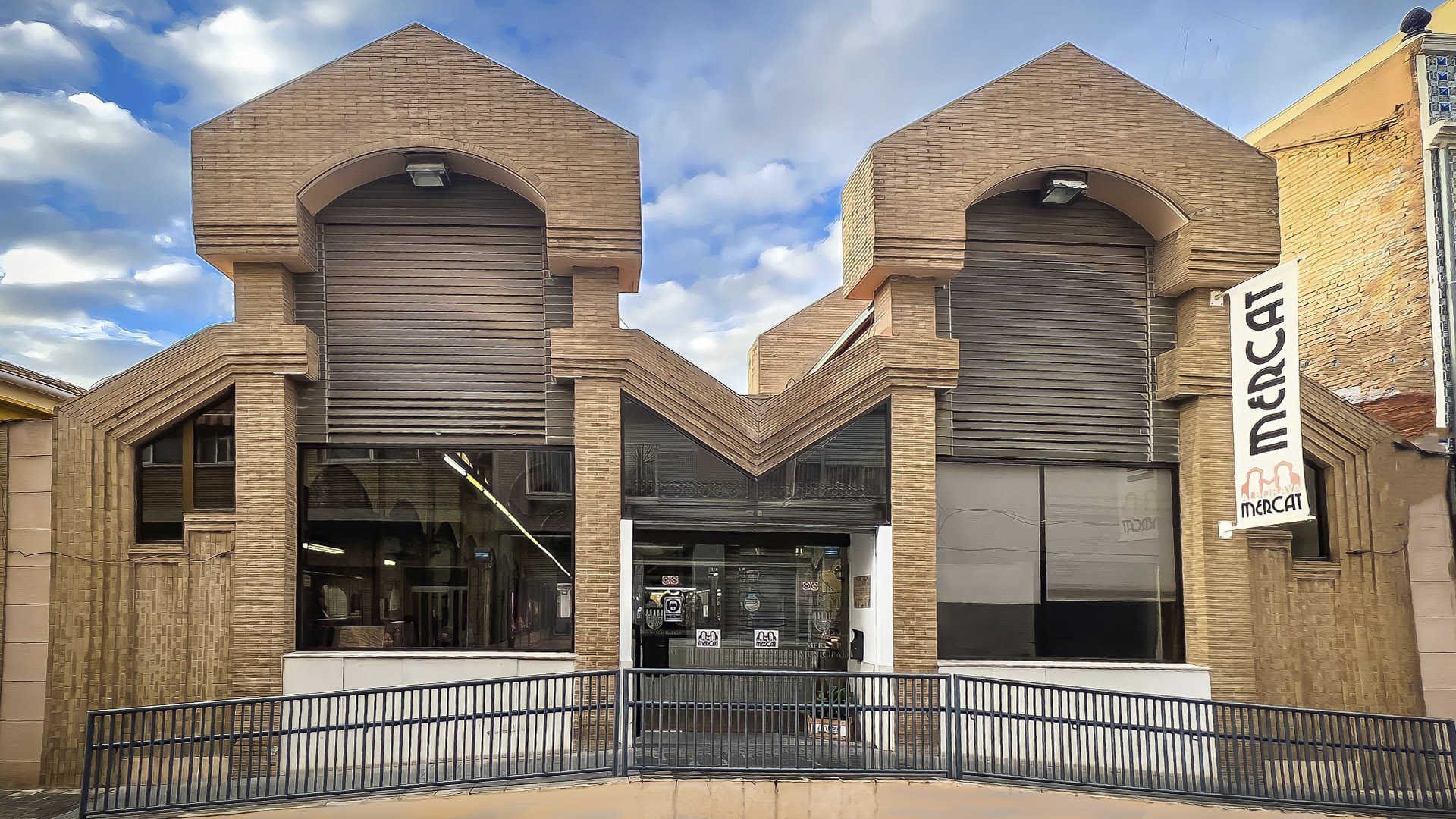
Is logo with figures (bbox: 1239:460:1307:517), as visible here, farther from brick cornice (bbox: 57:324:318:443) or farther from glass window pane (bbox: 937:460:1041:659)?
brick cornice (bbox: 57:324:318:443)

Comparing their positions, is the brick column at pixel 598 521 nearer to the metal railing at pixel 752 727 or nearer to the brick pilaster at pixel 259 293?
the metal railing at pixel 752 727

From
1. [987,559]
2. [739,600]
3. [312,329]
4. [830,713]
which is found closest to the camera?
[830,713]

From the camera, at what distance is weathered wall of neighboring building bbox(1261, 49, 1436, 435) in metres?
14.4

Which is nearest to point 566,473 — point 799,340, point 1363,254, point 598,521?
point 598,521

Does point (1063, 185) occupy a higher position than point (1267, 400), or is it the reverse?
point (1063, 185)

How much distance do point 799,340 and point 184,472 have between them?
15.3 metres

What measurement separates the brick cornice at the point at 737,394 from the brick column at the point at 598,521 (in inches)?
12.7

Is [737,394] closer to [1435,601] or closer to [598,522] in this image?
[598,522]

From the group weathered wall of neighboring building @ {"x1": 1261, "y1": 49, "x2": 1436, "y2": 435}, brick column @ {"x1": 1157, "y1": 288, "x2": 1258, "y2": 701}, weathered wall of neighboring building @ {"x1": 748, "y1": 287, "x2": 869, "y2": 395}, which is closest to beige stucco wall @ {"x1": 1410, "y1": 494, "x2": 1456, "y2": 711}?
weathered wall of neighboring building @ {"x1": 1261, "y1": 49, "x2": 1436, "y2": 435}

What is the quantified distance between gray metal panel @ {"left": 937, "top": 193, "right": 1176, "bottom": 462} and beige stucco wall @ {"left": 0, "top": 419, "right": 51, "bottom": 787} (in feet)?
34.2

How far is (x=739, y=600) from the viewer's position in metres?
13.5

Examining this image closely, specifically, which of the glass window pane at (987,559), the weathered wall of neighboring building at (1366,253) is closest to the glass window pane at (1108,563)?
the glass window pane at (987,559)

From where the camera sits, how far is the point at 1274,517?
1169 centimetres

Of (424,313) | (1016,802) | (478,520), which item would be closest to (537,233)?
(424,313)
